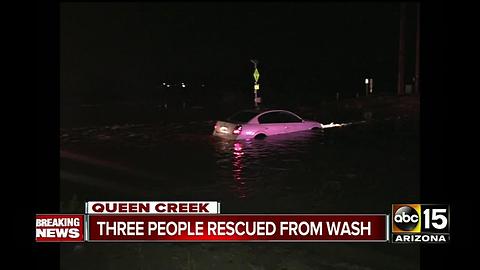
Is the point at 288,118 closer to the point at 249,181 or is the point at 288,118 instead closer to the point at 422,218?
the point at 249,181

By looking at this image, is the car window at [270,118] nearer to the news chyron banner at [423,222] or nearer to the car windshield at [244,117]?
the car windshield at [244,117]

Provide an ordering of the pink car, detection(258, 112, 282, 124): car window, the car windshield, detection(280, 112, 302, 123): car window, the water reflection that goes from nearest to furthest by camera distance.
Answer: the water reflection → the pink car → the car windshield → detection(258, 112, 282, 124): car window → detection(280, 112, 302, 123): car window

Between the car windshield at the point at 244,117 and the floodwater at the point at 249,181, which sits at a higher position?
the car windshield at the point at 244,117

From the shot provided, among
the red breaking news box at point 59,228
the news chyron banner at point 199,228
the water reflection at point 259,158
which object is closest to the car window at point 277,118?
the water reflection at point 259,158

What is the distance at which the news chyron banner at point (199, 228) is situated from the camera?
621 cm

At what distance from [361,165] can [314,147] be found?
3922 millimetres

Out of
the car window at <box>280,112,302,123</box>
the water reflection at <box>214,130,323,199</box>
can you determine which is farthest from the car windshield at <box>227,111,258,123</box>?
the car window at <box>280,112,302,123</box>

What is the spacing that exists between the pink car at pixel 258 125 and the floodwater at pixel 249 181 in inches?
13.0

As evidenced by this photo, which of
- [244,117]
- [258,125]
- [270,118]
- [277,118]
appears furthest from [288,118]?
[244,117]

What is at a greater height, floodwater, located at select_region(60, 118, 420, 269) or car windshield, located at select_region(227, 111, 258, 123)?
car windshield, located at select_region(227, 111, 258, 123)

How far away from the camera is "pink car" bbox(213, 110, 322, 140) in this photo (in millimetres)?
18578

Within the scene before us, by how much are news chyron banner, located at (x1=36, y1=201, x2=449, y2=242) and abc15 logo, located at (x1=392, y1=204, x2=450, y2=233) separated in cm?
2

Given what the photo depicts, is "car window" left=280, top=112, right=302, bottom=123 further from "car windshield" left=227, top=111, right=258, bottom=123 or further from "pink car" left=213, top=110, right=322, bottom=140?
"car windshield" left=227, top=111, right=258, bottom=123

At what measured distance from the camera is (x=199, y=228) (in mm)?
6258
